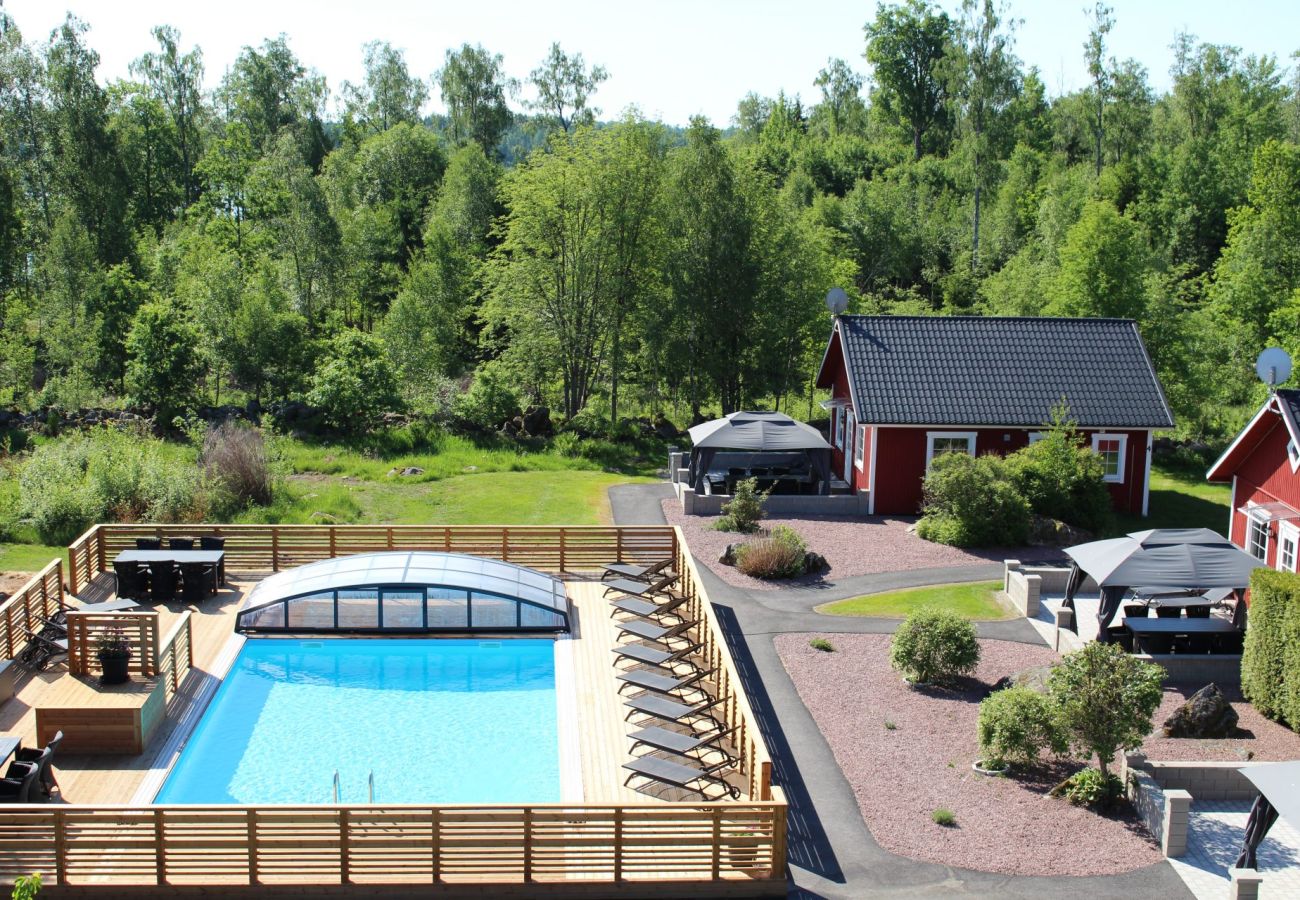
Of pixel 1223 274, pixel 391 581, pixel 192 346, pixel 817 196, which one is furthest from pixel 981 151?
pixel 391 581

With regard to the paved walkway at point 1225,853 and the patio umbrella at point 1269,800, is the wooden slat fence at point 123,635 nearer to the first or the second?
the paved walkway at point 1225,853

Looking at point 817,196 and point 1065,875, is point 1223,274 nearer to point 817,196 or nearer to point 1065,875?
point 817,196

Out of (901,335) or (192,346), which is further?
(192,346)

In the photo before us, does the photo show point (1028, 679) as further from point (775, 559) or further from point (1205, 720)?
point (775, 559)

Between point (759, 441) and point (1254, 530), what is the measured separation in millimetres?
11277

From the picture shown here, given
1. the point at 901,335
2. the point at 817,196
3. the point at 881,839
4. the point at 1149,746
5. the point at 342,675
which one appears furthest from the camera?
the point at 817,196

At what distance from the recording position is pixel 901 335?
3070cm

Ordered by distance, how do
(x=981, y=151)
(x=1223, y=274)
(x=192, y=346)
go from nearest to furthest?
(x=192, y=346), (x=1223, y=274), (x=981, y=151)

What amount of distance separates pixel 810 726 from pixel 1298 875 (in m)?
5.99

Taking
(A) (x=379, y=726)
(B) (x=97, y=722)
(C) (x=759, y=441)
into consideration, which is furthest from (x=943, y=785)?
(C) (x=759, y=441)

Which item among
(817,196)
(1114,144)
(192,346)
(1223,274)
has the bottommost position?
(192,346)

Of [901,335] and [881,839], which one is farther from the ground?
[901,335]

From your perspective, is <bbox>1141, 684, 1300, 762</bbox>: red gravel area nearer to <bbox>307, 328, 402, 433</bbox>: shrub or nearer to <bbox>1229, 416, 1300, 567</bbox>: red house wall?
<bbox>1229, 416, 1300, 567</bbox>: red house wall

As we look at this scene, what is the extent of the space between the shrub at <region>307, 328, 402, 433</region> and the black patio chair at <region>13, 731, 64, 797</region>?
22185 mm
